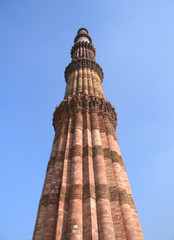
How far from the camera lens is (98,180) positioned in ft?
34.0

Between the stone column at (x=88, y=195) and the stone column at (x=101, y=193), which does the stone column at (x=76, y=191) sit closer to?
the stone column at (x=88, y=195)

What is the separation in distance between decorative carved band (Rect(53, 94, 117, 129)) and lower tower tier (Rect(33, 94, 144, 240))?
83 cm

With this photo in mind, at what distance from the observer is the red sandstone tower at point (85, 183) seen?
8477 millimetres

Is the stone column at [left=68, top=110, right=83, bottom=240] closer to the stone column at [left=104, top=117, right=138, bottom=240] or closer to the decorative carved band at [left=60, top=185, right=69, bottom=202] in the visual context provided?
the decorative carved band at [left=60, top=185, right=69, bottom=202]

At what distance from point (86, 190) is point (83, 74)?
14.2 meters

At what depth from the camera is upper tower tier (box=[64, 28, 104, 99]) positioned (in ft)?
61.7

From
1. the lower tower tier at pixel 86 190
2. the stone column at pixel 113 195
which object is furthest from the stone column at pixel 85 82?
the stone column at pixel 113 195

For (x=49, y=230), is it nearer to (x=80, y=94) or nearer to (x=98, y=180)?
(x=98, y=180)

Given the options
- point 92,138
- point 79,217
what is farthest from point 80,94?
point 79,217

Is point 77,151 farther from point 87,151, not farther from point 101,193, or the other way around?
point 101,193

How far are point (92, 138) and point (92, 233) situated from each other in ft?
19.9

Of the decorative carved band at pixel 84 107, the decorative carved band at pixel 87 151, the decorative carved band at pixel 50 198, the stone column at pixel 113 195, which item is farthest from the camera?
the decorative carved band at pixel 84 107

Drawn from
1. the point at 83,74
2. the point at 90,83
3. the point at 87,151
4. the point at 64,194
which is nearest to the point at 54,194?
the point at 64,194

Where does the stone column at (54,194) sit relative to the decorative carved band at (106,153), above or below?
below
